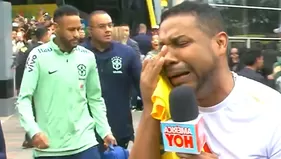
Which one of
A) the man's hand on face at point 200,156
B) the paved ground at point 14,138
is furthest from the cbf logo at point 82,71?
the paved ground at point 14,138

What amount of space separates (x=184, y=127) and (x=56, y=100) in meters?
3.65

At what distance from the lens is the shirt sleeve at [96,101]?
20.9 ft

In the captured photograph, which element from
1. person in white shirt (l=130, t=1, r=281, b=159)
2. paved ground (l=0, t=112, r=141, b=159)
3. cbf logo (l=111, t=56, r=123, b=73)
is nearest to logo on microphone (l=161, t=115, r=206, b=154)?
person in white shirt (l=130, t=1, r=281, b=159)

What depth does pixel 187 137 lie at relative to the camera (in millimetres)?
2455

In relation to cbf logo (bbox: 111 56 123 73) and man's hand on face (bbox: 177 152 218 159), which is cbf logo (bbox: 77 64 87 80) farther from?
man's hand on face (bbox: 177 152 218 159)

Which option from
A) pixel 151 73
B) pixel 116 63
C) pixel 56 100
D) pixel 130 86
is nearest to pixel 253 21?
pixel 130 86

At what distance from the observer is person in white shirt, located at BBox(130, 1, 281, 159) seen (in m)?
2.69

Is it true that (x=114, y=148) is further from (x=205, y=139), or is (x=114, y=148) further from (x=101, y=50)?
(x=205, y=139)

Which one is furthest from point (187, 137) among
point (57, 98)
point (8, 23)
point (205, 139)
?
point (8, 23)

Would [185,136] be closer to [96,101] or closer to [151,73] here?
[151,73]

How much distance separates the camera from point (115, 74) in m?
7.10

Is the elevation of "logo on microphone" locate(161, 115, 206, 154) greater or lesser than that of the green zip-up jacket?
greater

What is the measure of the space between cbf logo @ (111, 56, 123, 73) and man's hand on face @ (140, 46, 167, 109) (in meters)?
4.26

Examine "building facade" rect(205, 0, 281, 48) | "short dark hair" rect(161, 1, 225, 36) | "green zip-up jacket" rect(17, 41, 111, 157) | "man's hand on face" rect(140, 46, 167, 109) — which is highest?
"short dark hair" rect(161, 1, 225, 36)
